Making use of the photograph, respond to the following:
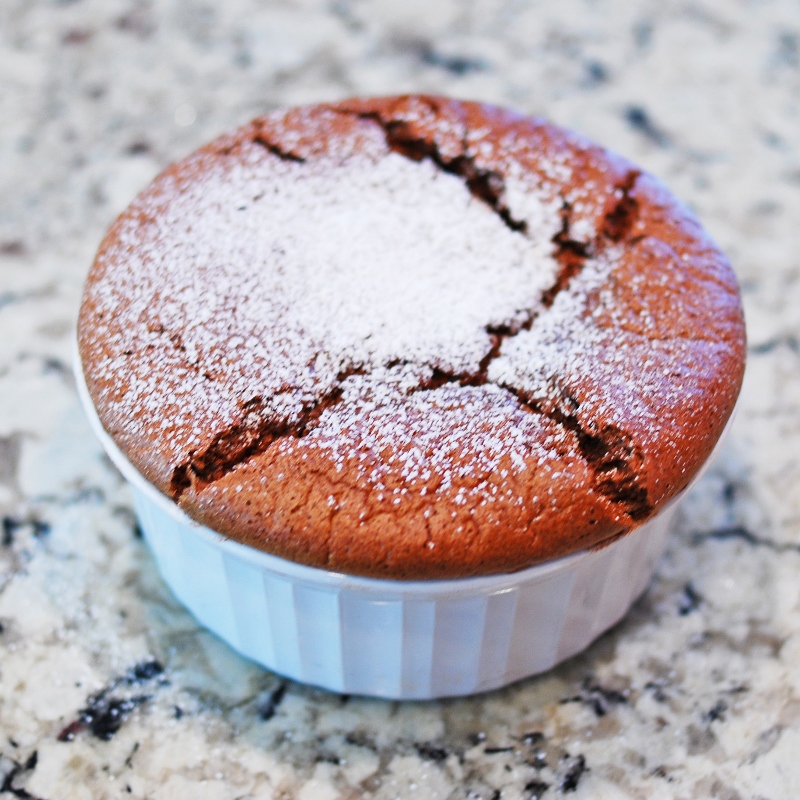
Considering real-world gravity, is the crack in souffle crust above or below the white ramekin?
above

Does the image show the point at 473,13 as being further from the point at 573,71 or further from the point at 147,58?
the point at 147,58

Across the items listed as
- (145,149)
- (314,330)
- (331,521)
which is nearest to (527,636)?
(331,521)

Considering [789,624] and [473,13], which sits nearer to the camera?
[789,624]

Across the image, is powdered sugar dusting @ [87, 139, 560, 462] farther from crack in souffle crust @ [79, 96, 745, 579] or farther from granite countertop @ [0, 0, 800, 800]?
granite countertop @ [0, 0, 800, 800]

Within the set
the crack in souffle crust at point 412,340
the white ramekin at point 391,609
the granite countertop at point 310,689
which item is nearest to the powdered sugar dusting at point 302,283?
the crack in souffle crust at point 412,340

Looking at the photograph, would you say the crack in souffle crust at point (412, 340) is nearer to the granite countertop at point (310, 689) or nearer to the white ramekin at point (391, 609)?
the white ramekin at point (391, 609)

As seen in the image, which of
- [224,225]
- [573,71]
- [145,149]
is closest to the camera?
[224,225]

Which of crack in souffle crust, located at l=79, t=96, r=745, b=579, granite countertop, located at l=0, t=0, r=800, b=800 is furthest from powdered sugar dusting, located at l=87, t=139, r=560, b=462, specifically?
granite countertop, located at l=0, t=0, r=800, b=800

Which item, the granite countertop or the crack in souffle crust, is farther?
the granite countertop
